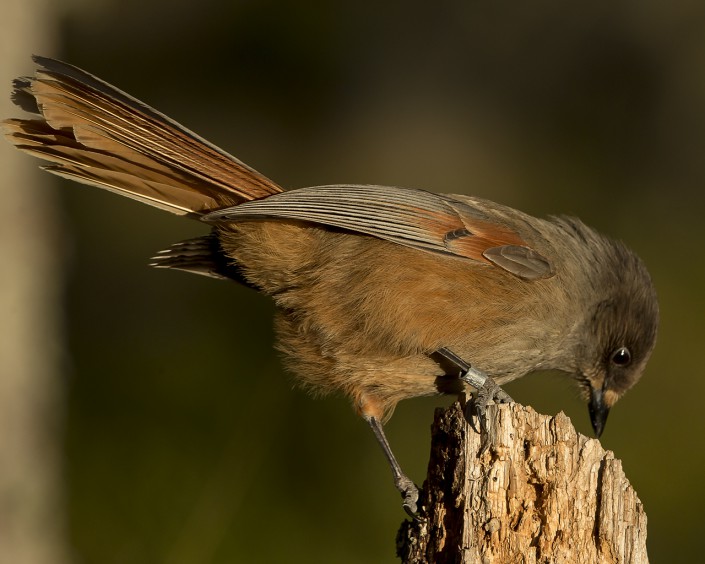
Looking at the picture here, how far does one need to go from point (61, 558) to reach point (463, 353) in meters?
3.28

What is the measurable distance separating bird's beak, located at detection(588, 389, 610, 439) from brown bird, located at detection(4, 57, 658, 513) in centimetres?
46

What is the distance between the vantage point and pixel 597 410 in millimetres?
5000

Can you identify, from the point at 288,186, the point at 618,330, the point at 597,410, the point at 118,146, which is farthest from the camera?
the point at 288,186

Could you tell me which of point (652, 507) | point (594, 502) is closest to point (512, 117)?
point (652, 507)

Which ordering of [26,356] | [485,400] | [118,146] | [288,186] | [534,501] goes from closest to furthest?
[534,501] → [485,400] → [118,146] → [26,356] → [288,186]

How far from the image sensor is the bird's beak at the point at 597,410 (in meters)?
4.97

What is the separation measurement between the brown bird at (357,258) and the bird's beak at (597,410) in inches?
18.2

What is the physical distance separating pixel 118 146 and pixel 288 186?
5.41 metres

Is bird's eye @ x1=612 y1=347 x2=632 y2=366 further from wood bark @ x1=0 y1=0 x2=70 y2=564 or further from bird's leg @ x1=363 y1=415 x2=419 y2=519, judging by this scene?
wood bark @ x1=0 y1=0 x2=70 y2=564

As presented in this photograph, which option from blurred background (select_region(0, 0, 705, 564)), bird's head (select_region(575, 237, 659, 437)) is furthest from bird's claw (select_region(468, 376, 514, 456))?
blurred background (select_region(0, 0, 705, 564))

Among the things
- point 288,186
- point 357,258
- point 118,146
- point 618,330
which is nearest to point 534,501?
point 357,258

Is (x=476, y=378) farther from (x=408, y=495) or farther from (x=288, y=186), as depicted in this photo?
(x=288, y=186)

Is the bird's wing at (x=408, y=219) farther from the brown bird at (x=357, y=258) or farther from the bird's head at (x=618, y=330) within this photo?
the bird's head at (x=618, y=330)

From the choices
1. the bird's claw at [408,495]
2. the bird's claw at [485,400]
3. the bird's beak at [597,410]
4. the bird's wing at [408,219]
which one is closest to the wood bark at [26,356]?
the bird's wing at [408,219]
